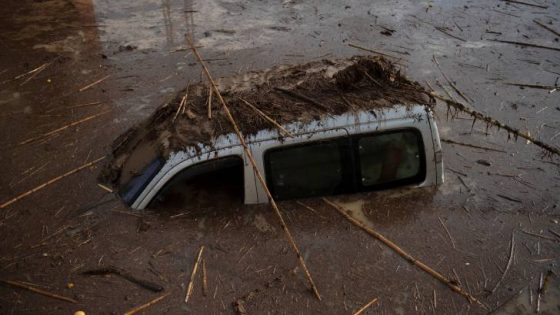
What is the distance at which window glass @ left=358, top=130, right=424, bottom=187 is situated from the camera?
5113 millimetres

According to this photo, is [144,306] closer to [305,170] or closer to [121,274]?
[121,274]

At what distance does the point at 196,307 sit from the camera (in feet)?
15.0

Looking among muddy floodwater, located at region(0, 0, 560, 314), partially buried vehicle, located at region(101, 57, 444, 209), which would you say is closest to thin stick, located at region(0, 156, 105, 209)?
muddy floodwater, located at region(0, 0, 560, 314)

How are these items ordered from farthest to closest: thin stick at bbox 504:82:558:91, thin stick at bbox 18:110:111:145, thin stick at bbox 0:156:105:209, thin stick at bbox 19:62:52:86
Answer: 1. thin stick at bbox 504:82:558:91
2. thin stick at bbox 19:62:52:86
3. thin stick at bbox 18:110:111:145
4. thin stick at bbox 0:156:105:209

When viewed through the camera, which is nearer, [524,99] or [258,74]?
[258,74]

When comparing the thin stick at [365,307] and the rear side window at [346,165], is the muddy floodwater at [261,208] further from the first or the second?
the rear side window at [346,165]

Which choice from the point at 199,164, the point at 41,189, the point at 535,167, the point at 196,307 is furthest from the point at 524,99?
the point at 41,189

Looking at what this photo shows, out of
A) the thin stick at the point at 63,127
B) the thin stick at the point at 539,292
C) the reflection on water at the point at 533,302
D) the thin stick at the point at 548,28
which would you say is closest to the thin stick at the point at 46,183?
the thin stick at the point at 63,127

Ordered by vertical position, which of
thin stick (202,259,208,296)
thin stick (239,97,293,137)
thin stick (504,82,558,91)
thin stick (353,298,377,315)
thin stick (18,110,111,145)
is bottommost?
thin stick (353,298,377,315)

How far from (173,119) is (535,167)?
208 inches

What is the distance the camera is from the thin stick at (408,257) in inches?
188

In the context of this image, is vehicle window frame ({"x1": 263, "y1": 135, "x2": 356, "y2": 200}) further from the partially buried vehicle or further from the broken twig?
the broken twig

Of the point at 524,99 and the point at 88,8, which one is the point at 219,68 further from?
the point at 524,99

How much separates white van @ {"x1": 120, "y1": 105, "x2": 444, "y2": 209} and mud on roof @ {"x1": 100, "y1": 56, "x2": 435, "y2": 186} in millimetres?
129
